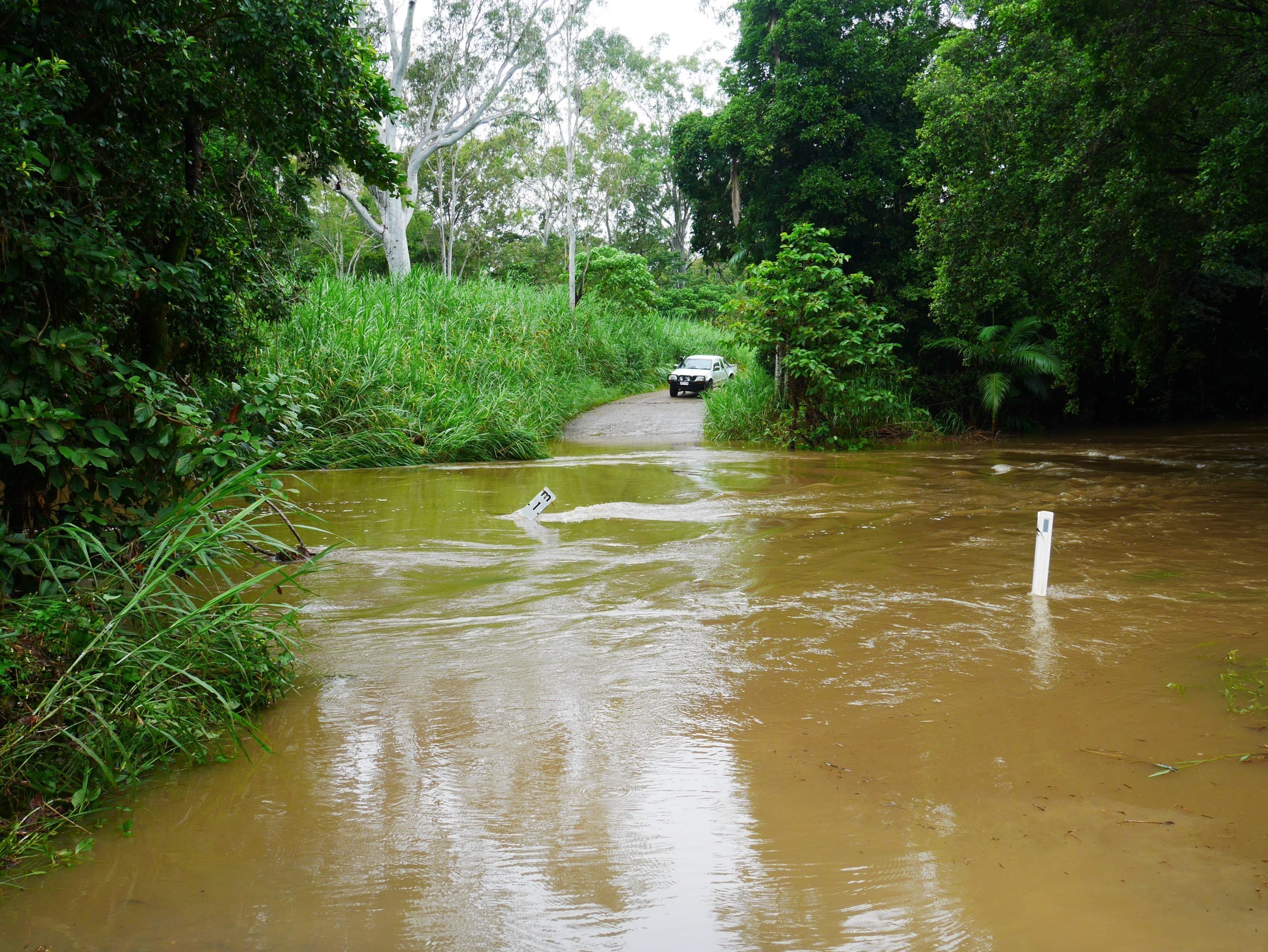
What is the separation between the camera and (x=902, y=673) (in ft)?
14.3

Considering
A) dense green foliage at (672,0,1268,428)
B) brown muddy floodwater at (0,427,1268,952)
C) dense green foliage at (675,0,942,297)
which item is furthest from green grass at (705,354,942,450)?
brown muddy floodwater at (0,427,1268,952)

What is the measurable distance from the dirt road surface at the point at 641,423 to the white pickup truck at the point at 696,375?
150 cm

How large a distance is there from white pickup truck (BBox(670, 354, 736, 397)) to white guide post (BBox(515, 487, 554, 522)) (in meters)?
17.4

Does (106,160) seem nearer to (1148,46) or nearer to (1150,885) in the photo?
(1150,885)

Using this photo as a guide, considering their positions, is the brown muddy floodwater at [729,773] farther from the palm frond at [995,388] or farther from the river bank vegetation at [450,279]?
the palm frond at [995,388]

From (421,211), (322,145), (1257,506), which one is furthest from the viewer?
(421,211)

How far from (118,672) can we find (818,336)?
Result: 14.3 meters

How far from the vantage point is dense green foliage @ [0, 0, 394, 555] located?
11.9 ft

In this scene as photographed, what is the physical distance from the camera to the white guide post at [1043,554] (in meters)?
5.42

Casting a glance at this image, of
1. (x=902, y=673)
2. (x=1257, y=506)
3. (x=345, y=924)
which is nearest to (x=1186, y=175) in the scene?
(x=1257, y=506)

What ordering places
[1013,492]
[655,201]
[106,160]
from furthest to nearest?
[655,201] < [1013,492] < [106,160]

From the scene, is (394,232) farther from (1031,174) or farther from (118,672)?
(118,672)

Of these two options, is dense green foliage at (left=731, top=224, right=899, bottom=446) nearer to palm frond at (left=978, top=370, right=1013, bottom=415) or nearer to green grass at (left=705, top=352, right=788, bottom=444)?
green grass at (left=705, top=352, right=788, bottom=444)

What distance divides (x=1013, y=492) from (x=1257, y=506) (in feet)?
7.50
